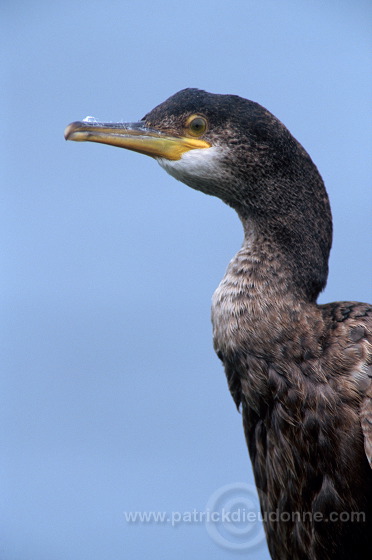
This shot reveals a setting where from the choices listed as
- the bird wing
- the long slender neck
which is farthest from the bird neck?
the bird wing

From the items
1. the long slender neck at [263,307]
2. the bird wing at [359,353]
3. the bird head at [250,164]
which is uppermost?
the bird head at [250,164]

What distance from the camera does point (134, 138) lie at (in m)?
1.91

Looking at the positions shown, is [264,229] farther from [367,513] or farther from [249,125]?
[367,513]

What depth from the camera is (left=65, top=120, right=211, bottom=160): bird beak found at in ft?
6.19

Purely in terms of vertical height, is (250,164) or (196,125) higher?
(196,125)

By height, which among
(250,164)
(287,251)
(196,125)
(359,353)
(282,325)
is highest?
(196,125)

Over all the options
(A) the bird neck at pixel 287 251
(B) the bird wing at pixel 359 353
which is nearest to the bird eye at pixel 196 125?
(A) the bird neck at pixel 287 251

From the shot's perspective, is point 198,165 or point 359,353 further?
point 198,165

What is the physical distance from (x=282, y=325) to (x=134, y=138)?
66 centimetres

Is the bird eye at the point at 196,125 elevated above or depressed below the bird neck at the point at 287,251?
above

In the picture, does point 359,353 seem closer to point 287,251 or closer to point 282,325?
point 282,325

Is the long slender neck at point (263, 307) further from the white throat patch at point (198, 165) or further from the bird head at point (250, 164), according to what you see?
the white throat patch at point (198, 165)

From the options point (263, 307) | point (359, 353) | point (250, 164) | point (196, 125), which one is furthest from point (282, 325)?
point (196, 125)

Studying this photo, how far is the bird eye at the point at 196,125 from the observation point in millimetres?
1870
